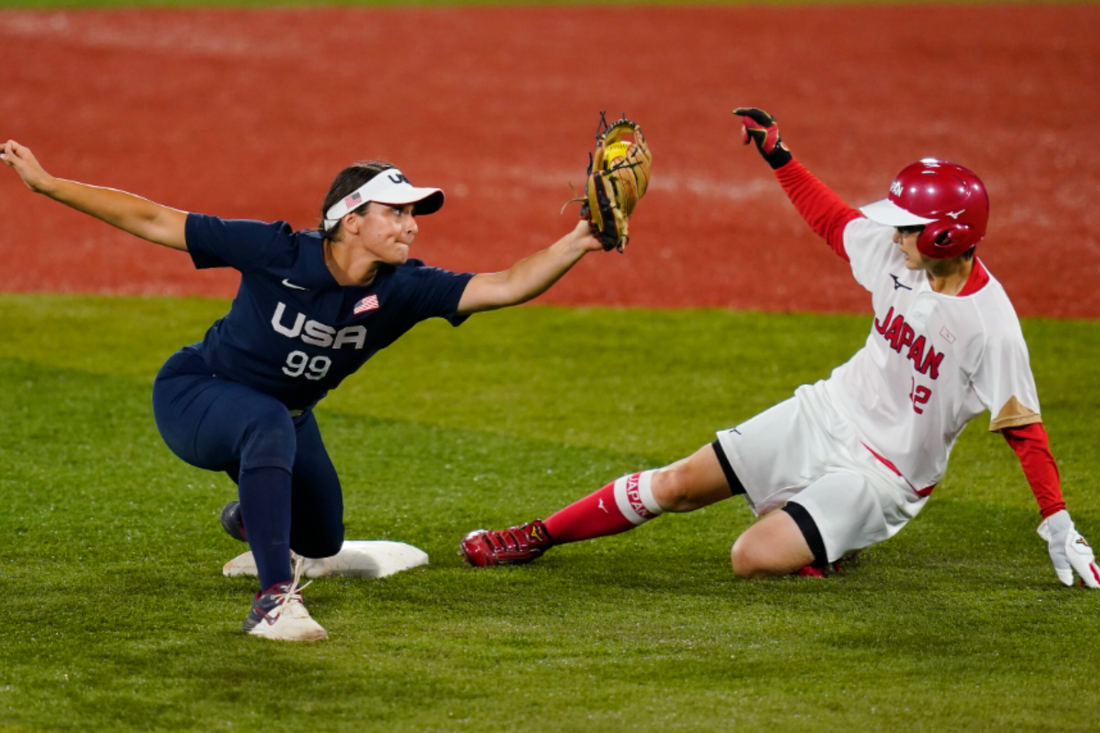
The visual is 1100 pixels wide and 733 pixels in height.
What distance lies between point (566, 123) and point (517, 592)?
10.5m

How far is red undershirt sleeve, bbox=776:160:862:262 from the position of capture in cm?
448

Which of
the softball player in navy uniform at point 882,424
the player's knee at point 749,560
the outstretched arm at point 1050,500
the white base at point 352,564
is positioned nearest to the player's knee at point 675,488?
the softball player in navy uniform at point 882,424

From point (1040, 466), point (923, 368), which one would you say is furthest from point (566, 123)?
point (1040, 466)

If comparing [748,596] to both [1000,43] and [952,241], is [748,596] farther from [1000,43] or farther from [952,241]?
[1000,43]

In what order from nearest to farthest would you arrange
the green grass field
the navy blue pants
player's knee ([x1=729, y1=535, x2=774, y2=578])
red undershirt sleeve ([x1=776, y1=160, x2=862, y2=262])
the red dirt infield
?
the green grass field → the navy blue pants → player's knee ([x1=729, y1=535, x2=774, y2=578]) → red undershirt sleeve ([x1=776, y1=160, x2=862, y2=262]) → the red dirt infield

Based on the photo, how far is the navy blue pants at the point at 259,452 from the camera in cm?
367

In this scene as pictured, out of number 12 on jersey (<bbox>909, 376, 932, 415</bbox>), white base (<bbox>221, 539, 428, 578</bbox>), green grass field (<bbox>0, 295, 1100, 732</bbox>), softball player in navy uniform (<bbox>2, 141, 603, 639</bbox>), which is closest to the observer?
green grass field (<bbox>0, 295, 1100, 732</bbox>)

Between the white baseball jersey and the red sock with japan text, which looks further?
the red sock with japan text

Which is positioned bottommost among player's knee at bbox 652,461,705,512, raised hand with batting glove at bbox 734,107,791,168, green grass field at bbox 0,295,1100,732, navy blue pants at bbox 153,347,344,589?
green grass field at bbox 0,295,1100,732

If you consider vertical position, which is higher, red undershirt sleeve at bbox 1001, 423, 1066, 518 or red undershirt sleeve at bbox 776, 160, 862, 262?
red undershirt sleeve at bbox 776, 160, 862, 262

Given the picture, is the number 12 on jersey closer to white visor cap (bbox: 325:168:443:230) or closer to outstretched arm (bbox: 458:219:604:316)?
outstretched arm (bbox: 458:219:604:316)

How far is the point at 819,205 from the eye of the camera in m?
4.53

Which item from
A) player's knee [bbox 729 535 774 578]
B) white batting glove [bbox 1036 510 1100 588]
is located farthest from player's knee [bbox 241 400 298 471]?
white batting glove [bbox 1036 510 1100 588]

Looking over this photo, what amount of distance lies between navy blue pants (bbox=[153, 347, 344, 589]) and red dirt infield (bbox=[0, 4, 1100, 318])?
5.02 metres
